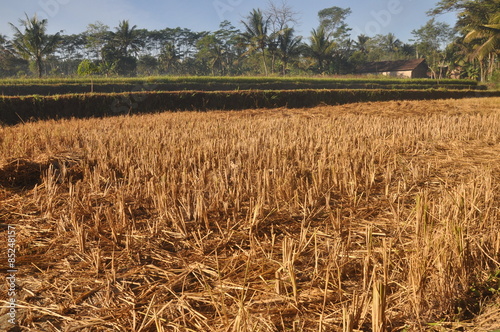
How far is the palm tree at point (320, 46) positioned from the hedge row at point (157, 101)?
25190mm

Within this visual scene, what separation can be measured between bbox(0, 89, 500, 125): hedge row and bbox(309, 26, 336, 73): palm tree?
25190mm

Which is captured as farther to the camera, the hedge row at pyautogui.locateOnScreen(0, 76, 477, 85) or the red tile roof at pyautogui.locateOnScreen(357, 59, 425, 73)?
the red tile roof at pyautogui.locateOnScreen(357, 59, 425, 73)

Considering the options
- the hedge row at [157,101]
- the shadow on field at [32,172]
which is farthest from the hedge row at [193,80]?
the shadow on field at [32,172]

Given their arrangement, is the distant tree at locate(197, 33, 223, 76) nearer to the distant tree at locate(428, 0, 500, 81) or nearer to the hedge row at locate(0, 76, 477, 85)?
the hedge row at locate(0, 76, 477, 85)

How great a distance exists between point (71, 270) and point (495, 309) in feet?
6.90

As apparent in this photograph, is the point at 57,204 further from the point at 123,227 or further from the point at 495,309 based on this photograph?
the point at 495,309

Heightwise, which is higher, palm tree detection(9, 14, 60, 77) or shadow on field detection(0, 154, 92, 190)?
palm tree detection(9, 14, 60, 77)

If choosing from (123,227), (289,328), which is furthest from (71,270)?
(289,328)

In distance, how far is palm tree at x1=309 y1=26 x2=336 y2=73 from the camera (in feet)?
129

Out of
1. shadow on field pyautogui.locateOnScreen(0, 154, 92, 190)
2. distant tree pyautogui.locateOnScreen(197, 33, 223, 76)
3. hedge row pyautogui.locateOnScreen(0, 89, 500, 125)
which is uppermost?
distant tree pyautogui.locateOnScreen(197, 33, 223, 76)

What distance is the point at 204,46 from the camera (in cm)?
5697

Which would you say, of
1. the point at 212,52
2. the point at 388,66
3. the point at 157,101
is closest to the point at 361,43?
the point at 388,66

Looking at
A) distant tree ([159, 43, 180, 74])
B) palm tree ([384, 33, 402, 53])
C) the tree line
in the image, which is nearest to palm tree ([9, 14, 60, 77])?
the tree line

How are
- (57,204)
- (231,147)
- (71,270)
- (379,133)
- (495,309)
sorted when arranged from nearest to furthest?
(495,309) → (71,270) → (57,204) → (231,147) → (379,133)
